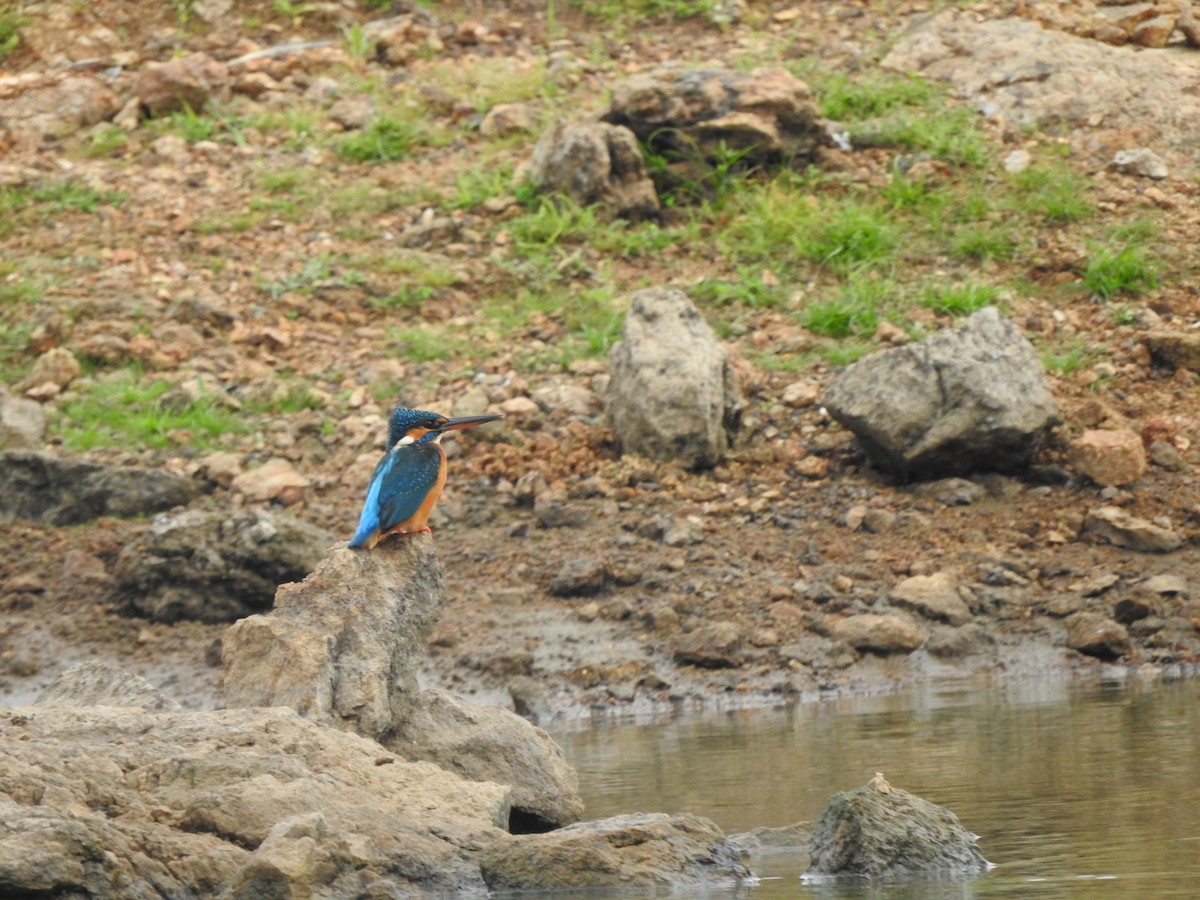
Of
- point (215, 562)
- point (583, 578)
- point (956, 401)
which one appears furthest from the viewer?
point (956, 401)

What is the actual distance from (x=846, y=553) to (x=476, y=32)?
6.64m

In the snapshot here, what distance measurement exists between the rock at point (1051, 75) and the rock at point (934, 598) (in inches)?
195

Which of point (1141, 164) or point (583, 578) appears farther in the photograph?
point (1141, 164)

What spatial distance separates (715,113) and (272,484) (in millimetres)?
4147

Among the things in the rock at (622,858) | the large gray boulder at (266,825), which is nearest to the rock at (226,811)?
the large gray boulder at (266,825)

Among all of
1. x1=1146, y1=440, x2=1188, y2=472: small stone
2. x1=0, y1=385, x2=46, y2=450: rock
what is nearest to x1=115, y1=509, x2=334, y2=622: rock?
x1=0, y1=385, x2=46, y2=450: rock

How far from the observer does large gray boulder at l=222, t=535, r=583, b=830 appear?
600cm

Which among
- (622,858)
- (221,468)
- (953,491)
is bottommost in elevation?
(953,491)

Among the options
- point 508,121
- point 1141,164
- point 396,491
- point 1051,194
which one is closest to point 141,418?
point 508,121

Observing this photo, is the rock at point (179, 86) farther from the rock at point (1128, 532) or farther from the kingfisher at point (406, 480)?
the kingfisher at point (406, 480)

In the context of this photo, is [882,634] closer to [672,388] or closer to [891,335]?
[672,388]

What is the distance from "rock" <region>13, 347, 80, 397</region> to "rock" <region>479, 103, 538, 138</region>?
12.1 feet

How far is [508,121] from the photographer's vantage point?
1327 centimetres

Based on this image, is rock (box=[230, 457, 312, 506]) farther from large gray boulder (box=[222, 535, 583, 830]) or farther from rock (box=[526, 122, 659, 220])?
large gray boulder (box=[222, 535, 583, 830])
